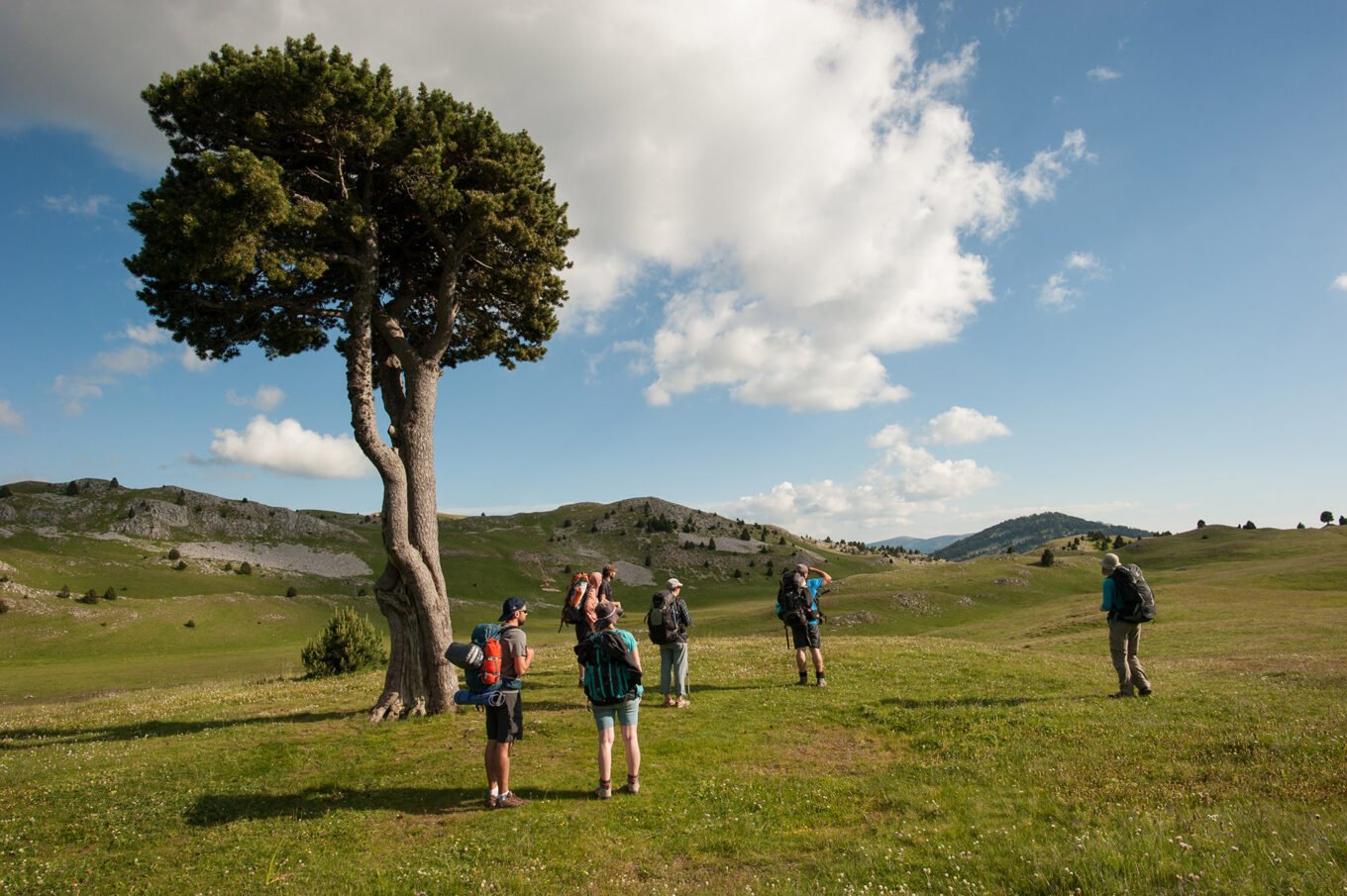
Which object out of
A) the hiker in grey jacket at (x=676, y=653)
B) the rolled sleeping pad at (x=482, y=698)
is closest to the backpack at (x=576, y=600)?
the hiker in grey jacket at (x=676, y=653)

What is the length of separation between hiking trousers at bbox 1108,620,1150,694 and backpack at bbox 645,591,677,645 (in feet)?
33.0

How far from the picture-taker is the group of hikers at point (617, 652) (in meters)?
9.52

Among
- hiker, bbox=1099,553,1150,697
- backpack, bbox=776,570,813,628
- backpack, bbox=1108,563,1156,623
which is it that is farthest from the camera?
backpack, bbox=776,570,813,628

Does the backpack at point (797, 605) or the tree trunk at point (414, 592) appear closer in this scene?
the tree trunk at point (414, 592)

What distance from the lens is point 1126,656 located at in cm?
1501

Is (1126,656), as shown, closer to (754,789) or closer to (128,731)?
(754,789)

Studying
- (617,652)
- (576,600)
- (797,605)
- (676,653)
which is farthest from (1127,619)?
(576,600)

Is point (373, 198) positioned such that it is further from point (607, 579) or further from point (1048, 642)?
point (1048, 642)

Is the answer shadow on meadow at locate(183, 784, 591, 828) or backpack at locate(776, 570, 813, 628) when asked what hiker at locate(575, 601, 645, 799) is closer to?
shadow on meadow at locate(183, 784, 591, 828)

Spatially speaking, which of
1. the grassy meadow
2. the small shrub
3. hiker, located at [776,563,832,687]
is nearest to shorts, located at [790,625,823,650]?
hiker, located at [776,563,832,687]

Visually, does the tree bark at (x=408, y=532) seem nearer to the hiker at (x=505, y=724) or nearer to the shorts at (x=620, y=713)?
the hiker at (x=505, y=724)

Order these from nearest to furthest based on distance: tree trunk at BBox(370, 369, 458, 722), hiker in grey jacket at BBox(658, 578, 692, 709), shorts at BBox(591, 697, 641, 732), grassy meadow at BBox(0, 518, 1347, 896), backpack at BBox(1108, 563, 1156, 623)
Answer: grassy meadow at BBox(0, 518, 1347, 896) < shorts at BBox(591, 697, 641, 732) < backpack at BBox(1108, 563, 1156, 623) < hiker in grey jacket at BBox(658, 578, 692, 709) < tree trunk at BBox(370, 369, 458, 722)

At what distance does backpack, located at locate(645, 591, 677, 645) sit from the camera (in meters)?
15.3

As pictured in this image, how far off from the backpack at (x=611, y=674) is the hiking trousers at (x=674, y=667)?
623cm
